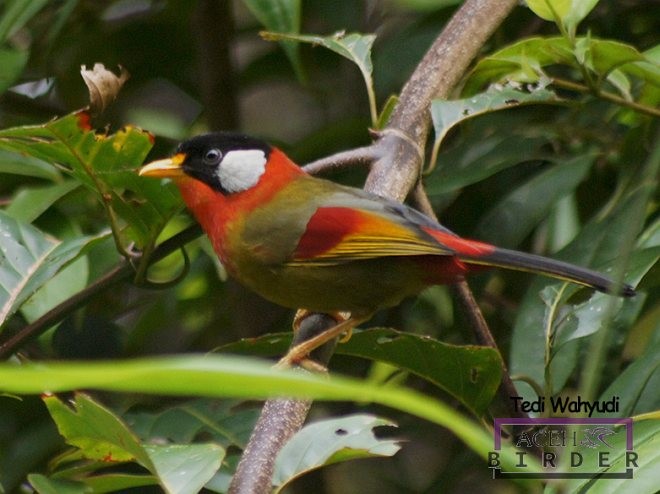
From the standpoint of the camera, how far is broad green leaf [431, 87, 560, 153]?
251 cm

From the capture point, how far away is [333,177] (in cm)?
343

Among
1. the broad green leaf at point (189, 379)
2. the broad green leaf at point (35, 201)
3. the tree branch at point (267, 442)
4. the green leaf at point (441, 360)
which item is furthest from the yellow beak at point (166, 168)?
the broad green leaf at point (189, 379)

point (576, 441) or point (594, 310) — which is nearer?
point (576, 441)

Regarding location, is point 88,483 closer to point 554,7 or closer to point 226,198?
point 226,198

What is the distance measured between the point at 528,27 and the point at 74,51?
166 cm

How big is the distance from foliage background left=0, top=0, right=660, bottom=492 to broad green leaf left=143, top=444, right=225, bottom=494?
873 mm

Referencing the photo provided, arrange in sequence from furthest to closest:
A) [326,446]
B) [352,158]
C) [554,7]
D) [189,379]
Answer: [352,158] < [554,7] < [326,446] < [189,379]

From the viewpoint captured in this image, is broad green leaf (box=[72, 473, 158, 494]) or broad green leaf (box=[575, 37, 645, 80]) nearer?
broad green leaf (box=[72, 473, 158, 494])

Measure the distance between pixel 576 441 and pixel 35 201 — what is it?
174cm

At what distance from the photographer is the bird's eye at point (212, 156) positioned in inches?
112

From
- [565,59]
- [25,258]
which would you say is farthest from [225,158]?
[565,59]

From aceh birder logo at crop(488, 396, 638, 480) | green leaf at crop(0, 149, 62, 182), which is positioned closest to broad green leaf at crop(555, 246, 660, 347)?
aceh birder logo at crop(488, 396, 638, 480)

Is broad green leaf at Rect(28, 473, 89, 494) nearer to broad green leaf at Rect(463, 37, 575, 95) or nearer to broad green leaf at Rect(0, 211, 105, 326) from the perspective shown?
broad green leaf at Rect(0, 211, 105, 326)

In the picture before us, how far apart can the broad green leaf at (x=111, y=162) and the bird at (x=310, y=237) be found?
0.18 feet
